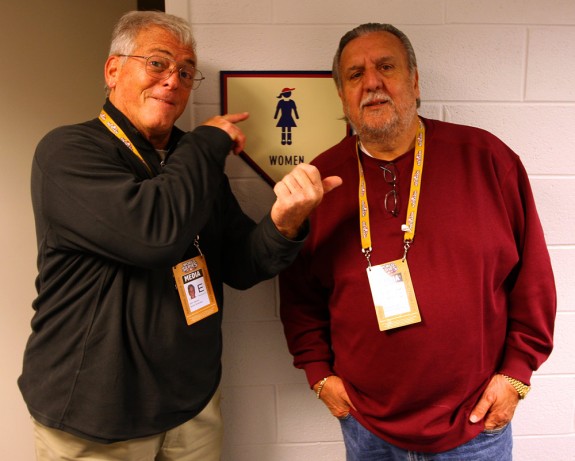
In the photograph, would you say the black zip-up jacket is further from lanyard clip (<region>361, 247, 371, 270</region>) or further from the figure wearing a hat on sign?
the figure wearing a hat on sign

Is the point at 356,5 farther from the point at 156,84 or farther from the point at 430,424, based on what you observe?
the point at 430,424

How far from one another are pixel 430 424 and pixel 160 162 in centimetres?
96

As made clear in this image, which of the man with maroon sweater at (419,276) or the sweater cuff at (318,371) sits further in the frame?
the sweater cuff at (318,371)

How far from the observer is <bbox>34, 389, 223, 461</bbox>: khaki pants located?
1055 millimetres

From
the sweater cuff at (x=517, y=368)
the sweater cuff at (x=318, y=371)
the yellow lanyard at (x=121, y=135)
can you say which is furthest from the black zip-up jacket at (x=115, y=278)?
the sweater cuff at (x=517, y=368)

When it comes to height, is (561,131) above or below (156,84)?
below

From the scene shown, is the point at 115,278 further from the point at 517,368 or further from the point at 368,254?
the point at 517,368

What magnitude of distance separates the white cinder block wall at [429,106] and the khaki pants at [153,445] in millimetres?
268

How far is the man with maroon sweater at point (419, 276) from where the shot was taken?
3.61ft

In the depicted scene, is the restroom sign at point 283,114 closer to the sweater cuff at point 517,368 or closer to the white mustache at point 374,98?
the white mustache at point 374,98

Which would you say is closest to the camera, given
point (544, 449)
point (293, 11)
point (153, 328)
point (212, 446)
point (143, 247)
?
point (143, 247)

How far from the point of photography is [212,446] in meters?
1.32

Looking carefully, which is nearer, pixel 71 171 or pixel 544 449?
pixel 71 171

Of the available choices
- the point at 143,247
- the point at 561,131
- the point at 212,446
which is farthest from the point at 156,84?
the point at 561,131
